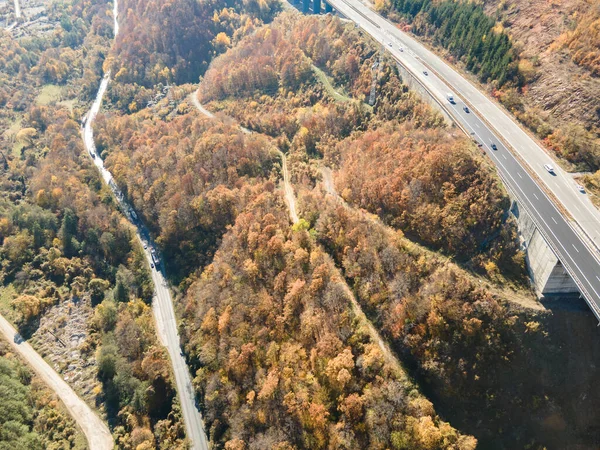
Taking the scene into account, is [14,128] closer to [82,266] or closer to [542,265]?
[82,266]

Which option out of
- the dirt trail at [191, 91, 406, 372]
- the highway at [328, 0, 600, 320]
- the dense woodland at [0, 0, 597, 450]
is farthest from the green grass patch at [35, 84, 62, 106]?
the highway at [328, 0, 600, 320]

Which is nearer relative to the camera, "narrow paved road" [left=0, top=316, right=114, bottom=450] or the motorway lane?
the motorway lane

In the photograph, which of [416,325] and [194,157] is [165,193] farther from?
[416,325]

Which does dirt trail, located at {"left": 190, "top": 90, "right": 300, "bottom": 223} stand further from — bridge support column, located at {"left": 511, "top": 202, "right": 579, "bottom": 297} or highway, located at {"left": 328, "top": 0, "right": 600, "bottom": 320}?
bridge support column, located at {"left": 511, "top": 202, "right": 579, "bottom": 297}

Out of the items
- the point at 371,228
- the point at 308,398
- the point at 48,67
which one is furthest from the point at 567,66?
the point at 48,67

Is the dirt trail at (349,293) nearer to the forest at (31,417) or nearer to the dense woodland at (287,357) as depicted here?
the dense woodland at (287,357)

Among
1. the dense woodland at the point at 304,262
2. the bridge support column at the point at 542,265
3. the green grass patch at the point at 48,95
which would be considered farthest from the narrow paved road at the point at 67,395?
the green grass patch at the point at 48,95

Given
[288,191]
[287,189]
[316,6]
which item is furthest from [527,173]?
[316,6]
